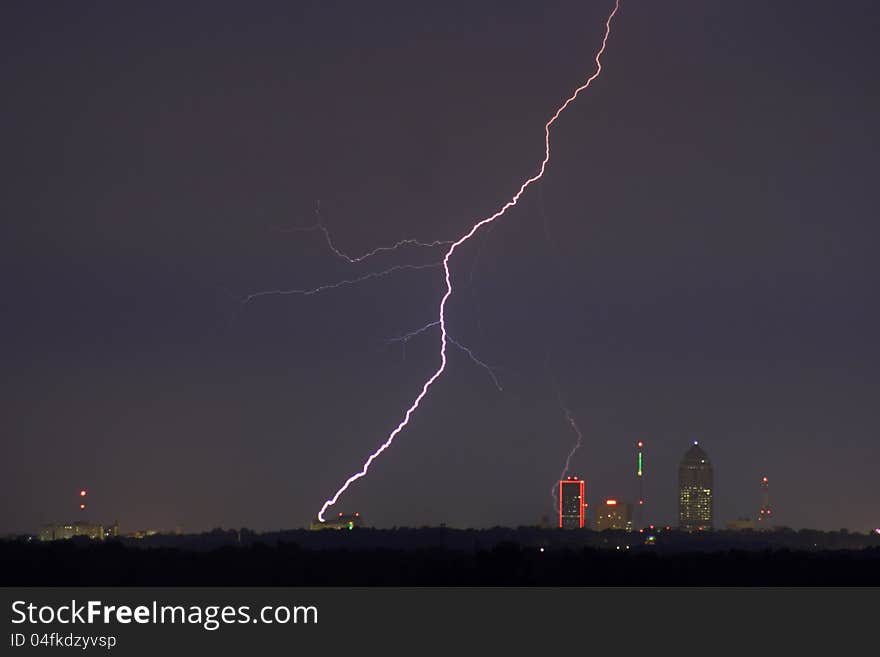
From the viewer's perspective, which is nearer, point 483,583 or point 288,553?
point 483,583

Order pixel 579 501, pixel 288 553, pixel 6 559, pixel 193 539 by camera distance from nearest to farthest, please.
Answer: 1. pixel 6 559
2. pixel 288 553
3. pixel 193 539
4. pixel 579 501

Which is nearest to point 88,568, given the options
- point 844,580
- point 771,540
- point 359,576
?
point 359,576

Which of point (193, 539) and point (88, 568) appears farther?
point (193, 539)

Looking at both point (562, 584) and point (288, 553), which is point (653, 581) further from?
point (288, 553)

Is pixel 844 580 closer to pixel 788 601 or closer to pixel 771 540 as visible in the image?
pixel 788 601

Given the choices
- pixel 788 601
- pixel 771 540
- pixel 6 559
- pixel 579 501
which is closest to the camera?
pixel 788 601

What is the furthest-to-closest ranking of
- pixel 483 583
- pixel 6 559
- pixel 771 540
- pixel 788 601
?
pixel 771 540
pixel 6 559
pixel 483 583
pixel 788 601

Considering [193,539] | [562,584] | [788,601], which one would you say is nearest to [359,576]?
[562,584]

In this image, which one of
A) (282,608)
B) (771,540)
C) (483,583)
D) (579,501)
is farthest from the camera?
(579,501)
